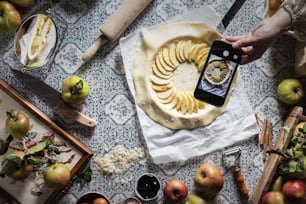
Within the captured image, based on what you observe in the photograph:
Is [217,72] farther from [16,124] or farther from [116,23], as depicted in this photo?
[16,124]

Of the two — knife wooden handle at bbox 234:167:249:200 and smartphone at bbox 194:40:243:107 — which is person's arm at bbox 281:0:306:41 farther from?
knife wooden handle at bbox 234:167:249:200

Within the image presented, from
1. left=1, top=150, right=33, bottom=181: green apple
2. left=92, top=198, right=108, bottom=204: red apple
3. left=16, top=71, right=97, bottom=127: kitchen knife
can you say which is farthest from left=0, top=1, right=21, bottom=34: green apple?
left=92, top=198, right=108, bottom=204: red apple

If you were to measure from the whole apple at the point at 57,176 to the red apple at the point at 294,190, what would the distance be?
57 cm

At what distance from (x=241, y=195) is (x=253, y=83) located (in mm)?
316

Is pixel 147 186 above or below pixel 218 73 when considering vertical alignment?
below

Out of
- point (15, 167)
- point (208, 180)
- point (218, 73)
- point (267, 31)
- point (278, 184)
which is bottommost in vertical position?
point (15, 167)

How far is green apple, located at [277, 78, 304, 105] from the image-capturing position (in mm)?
1504

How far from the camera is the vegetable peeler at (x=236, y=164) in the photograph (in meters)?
1.51

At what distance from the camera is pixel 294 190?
141 cm

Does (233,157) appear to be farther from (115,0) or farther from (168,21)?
(115,0)

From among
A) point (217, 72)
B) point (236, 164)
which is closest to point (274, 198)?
point (236, 164)

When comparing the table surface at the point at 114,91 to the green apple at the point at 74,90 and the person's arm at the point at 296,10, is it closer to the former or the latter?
the green apple at the point at 74,90

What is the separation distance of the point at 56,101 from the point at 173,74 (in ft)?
1.08

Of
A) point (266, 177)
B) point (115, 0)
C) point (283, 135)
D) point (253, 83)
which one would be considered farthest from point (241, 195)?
point (115, 0)
